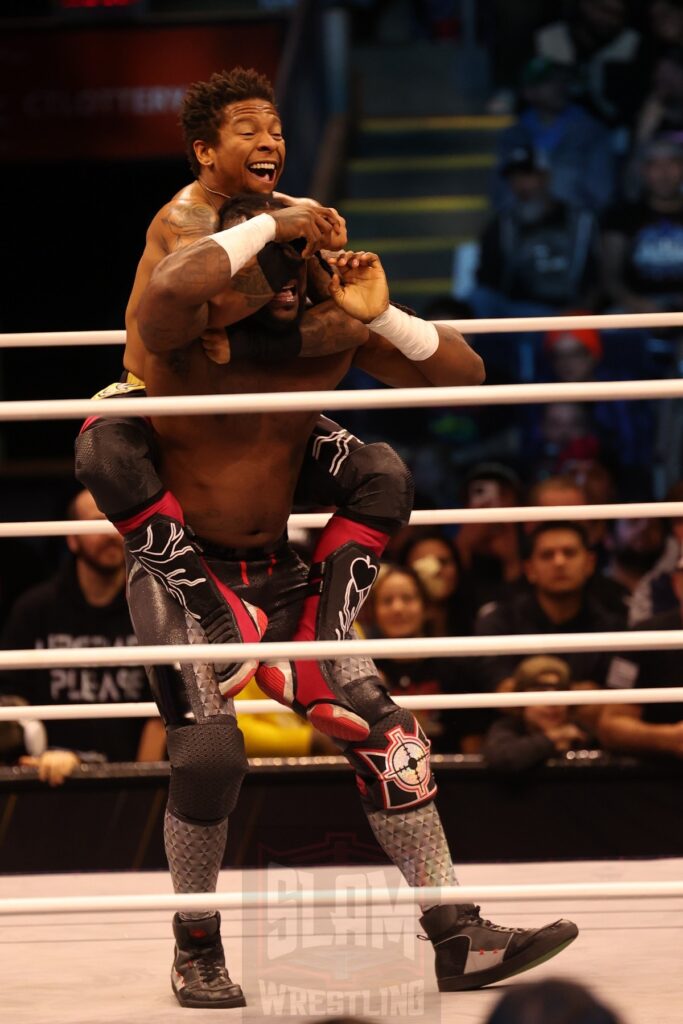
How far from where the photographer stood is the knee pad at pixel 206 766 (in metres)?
1.79

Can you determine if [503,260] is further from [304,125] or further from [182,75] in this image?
[182,75]

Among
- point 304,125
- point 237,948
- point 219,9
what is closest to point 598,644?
point 237,948

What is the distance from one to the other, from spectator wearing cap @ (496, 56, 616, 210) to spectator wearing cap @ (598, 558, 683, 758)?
271 centimetres

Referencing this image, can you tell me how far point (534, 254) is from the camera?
518cm

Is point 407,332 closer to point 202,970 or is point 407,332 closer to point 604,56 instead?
point 202,970

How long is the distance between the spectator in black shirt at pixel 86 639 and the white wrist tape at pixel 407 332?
148cm

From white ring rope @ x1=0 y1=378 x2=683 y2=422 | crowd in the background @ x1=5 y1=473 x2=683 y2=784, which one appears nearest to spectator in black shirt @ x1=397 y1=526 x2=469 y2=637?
crowd in the background @ x1=5 y1=473 x2=683 y2=784

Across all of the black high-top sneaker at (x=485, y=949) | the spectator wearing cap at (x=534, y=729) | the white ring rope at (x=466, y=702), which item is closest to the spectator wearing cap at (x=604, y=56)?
the spectator wearing cap at (x=534, y=729)

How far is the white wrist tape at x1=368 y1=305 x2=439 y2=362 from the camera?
1.81 metres

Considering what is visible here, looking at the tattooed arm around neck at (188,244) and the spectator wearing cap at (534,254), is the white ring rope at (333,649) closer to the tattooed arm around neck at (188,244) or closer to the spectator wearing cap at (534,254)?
the tattooed arm around neck at (188,244)

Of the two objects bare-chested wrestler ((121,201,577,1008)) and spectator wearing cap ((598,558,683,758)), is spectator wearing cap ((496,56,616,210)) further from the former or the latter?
bare-chested wrestler ((121,201,577,1008))

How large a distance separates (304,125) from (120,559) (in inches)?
130

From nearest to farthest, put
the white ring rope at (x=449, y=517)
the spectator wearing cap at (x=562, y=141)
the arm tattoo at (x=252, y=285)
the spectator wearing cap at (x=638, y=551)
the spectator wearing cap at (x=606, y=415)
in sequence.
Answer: the arm tattoo at (x=252, y=285) → the white ring rope at (x=449, y=517) → the spectator wearing cap at (x=638, y=551) → the spectator wearing cap at (x=606, y=415) → the spectator wearing cap at (x=562, y=141)

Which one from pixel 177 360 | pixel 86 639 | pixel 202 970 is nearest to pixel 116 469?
pixel 177 360
